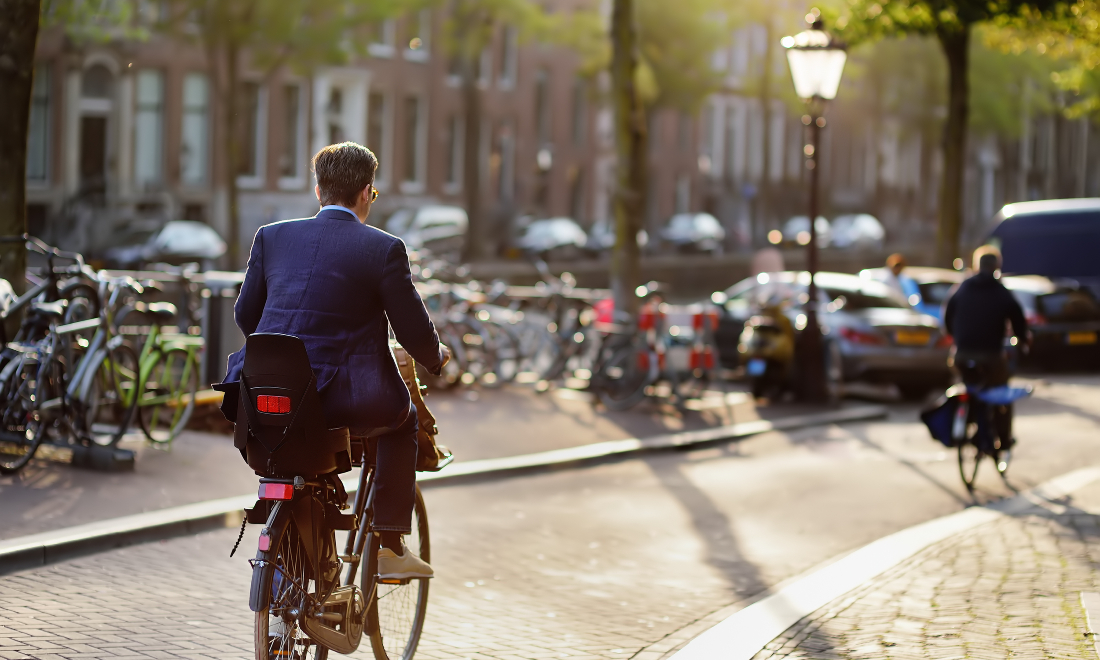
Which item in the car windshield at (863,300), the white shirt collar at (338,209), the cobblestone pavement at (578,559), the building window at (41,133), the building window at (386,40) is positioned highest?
the building window at (386,40)

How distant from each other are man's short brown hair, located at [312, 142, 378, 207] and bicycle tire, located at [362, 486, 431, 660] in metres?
1.06

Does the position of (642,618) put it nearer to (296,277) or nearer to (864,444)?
(296,277)

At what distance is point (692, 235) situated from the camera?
51.0 m

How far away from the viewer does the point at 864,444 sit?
547 inches

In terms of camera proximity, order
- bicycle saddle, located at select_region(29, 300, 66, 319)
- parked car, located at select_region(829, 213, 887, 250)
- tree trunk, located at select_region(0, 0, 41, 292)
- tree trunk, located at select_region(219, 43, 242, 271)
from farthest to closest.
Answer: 1. parked car, located at select_region(829, 213, 887, 250)
2. tree trunk, located at select_region(219, 43, 242, 271)
3. tree trunk, located at select_region(0, 0, 41, 292)
4. bicycle saddle, located at select_region(29, 300, 66, 319)

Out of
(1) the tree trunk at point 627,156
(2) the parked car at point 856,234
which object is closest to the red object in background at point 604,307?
(1) the tree trunk at point 627,156

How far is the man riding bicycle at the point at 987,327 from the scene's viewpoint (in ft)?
37.3

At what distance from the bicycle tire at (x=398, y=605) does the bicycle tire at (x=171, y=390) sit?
532 cm

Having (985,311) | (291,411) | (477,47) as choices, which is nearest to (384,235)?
(291,411)

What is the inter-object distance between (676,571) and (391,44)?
38.9 metres

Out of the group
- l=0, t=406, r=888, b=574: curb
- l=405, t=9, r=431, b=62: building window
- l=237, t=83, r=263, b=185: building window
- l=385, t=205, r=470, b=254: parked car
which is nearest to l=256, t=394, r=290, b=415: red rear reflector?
l=0, t=406, r=888, b=574: curb

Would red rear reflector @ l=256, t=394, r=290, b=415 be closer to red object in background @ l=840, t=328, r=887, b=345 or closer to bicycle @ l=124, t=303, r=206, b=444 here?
bicycle @ l=124, t=303, r=206, b=444

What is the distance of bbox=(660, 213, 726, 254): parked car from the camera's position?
5100cm

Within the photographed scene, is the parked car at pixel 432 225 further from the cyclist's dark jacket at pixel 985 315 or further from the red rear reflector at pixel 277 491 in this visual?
the red rear reflector at pixel 277 491
